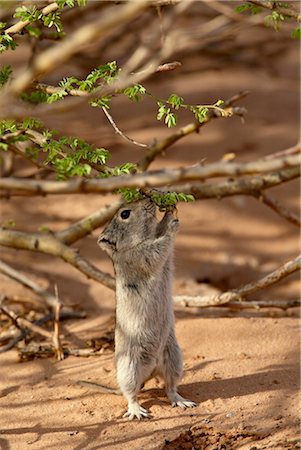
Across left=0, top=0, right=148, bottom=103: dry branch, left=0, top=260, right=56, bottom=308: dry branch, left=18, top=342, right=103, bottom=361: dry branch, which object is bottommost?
left=18, top=342, right=103, bottom=361: dry branch

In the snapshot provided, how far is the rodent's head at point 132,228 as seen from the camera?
5.25 metres

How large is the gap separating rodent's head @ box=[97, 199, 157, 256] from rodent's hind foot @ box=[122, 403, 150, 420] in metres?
1.01

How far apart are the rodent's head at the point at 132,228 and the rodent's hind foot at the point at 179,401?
98 cm

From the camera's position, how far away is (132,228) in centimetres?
528

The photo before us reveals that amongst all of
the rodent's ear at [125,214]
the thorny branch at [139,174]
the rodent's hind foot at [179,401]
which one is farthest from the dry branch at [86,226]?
the rodent's hind foot at [179,401]

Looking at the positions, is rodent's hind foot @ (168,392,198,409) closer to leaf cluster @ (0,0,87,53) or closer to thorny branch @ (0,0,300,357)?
thorny branch @ (0,0,300,357)

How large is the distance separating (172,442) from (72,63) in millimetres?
7158

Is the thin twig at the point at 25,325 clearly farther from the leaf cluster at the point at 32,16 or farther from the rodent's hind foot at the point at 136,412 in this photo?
the leaf cluster at the point at 32,16

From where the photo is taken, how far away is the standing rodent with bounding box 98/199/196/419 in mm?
5004

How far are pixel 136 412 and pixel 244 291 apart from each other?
148cm

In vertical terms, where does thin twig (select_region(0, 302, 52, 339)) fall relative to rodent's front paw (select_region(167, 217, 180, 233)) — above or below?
below

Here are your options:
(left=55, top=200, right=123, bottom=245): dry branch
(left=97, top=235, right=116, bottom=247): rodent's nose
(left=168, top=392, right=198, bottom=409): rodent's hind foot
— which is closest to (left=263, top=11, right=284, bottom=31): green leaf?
(left=97, top=235, right=116, bottom=247): rodent's nose

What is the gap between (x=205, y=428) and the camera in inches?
182

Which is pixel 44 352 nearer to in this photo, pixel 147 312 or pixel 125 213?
pixel 147 312
